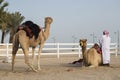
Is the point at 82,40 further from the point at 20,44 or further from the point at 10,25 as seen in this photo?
the point at 10,25

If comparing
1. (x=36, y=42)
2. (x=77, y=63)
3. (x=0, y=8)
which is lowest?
(x=77, y=63)

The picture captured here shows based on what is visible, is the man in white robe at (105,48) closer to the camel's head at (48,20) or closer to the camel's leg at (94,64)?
the camel's leg at (94,64)

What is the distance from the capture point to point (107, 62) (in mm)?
13578

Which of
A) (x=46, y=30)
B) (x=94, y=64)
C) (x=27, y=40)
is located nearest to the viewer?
(x=27, y=40)

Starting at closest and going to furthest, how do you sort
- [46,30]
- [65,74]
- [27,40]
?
[65,74]
[27,40]
[46,30]

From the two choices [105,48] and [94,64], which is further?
[105,48]

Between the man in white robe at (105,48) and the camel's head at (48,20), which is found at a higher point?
the camel's head at (48,20)

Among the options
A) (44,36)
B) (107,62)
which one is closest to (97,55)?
(107,62)

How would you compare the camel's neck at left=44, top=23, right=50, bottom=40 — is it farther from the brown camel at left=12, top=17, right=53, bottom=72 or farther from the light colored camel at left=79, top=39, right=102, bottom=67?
the light colored camel at left=79, top=39, right=102, bottom=67

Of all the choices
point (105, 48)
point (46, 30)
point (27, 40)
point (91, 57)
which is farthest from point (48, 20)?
point (105, 48)

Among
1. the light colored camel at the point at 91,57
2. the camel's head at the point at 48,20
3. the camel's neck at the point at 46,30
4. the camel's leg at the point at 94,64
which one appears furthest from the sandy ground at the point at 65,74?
the camel's head at the point at 48,20

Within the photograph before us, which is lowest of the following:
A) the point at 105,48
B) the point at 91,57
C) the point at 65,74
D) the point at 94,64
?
the point at 65,74

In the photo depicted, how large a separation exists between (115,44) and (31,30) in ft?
51.0

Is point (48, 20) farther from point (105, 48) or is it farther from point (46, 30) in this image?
point (105, 48)
